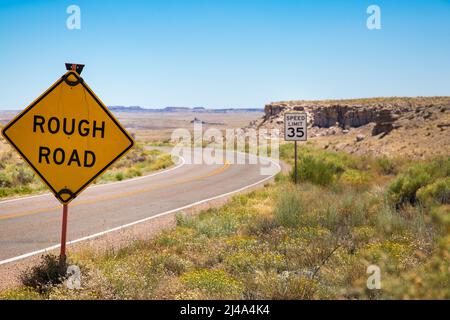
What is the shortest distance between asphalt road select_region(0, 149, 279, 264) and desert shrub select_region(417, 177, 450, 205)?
6985 millimetres

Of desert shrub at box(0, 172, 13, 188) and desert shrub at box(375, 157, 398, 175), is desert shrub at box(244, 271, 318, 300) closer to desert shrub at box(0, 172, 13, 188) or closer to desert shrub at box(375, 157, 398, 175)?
desert shrub at box(0, 172, 13, 188)

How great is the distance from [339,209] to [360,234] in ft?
6.94

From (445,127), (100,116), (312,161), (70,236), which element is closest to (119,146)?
(100,116)

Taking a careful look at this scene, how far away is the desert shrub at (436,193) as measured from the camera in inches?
389

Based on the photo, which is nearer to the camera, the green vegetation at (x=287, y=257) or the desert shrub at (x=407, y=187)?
the green vegetation at (x=287, y=257)

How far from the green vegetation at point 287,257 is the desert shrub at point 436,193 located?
1.3 inches

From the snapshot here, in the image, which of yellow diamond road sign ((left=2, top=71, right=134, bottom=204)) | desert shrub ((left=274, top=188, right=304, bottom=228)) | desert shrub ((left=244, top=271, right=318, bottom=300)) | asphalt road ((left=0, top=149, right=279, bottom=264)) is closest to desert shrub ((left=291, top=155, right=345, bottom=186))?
asphalt road ((left=0, top=149, right=279, bottom=264))

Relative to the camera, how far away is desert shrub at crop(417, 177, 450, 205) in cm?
989

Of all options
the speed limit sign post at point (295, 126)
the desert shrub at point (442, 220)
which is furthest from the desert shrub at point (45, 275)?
the speed limit sign post at point (295, 126)

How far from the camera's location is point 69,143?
5785 millimetres

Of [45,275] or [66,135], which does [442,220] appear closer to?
[66,135]

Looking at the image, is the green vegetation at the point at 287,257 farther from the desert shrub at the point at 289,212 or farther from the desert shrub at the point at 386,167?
the desert shrub at the point at 386,167

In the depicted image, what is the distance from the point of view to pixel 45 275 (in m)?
5.79

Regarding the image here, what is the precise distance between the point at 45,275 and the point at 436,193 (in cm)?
890
